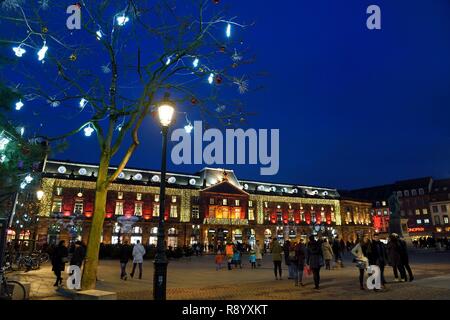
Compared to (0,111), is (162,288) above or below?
below

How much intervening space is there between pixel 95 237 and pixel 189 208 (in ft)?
206

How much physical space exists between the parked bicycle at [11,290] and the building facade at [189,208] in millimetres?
43060

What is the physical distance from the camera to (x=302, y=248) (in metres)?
14.6

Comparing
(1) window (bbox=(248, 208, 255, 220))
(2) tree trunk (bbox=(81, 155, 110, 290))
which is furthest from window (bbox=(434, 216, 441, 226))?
(2) tree trunk (bbox=(81, 155, 110, 290))

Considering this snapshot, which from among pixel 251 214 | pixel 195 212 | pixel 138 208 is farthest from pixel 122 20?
pixel 251 214

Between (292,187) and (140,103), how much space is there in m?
82.6

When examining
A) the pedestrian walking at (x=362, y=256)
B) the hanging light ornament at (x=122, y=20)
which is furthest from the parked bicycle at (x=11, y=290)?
the pedestrian walking at (x=362, y=256)

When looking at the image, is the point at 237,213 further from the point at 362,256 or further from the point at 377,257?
the point at 362,256

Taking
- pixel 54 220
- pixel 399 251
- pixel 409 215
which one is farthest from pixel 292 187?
pixel 399 251

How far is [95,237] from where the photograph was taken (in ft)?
40.7

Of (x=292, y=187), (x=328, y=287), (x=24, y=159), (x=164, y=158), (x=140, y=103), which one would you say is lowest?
(x=328, y=287)
